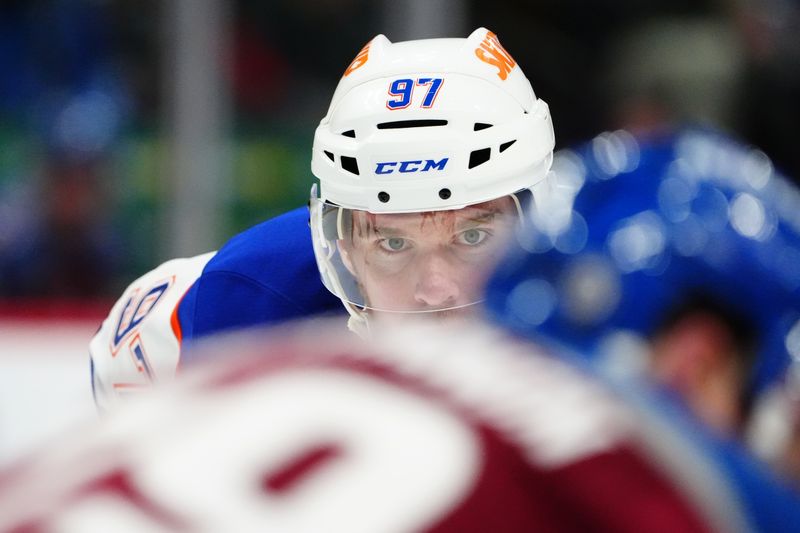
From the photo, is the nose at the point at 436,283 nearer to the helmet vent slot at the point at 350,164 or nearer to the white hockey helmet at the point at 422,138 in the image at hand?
the white hockey helmet at the point at 422,138

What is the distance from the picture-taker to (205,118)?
19.7 ft

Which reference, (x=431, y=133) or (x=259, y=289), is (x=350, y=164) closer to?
(x=431, y=133)

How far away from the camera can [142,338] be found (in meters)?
3.09

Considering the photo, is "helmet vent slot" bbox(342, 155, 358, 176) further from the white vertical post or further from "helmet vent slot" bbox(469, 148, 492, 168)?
the white vertical post

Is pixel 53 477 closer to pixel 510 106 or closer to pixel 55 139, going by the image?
pixel 510 106

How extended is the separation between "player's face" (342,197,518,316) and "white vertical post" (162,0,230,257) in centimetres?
343

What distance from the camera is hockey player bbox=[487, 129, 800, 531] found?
1.08 meters

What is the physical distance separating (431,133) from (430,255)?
24cm

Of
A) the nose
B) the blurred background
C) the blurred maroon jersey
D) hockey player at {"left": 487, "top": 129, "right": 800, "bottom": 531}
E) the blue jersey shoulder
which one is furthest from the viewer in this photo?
the blurred background

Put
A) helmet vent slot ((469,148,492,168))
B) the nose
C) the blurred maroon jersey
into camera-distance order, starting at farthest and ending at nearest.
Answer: helmet vent slot ((469,148,492,168)), the nose, the blurred maroon jersey

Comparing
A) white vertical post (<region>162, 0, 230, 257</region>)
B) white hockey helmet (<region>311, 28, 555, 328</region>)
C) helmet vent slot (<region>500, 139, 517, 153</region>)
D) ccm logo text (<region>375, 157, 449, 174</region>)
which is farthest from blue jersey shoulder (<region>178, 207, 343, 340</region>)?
white vertical post (<region>162, 0, 230, 257</region>)

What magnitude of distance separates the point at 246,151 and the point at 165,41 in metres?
0.60

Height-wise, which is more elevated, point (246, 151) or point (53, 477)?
point (53, 477)

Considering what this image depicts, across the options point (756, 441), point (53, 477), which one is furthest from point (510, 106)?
point (53, 477)
